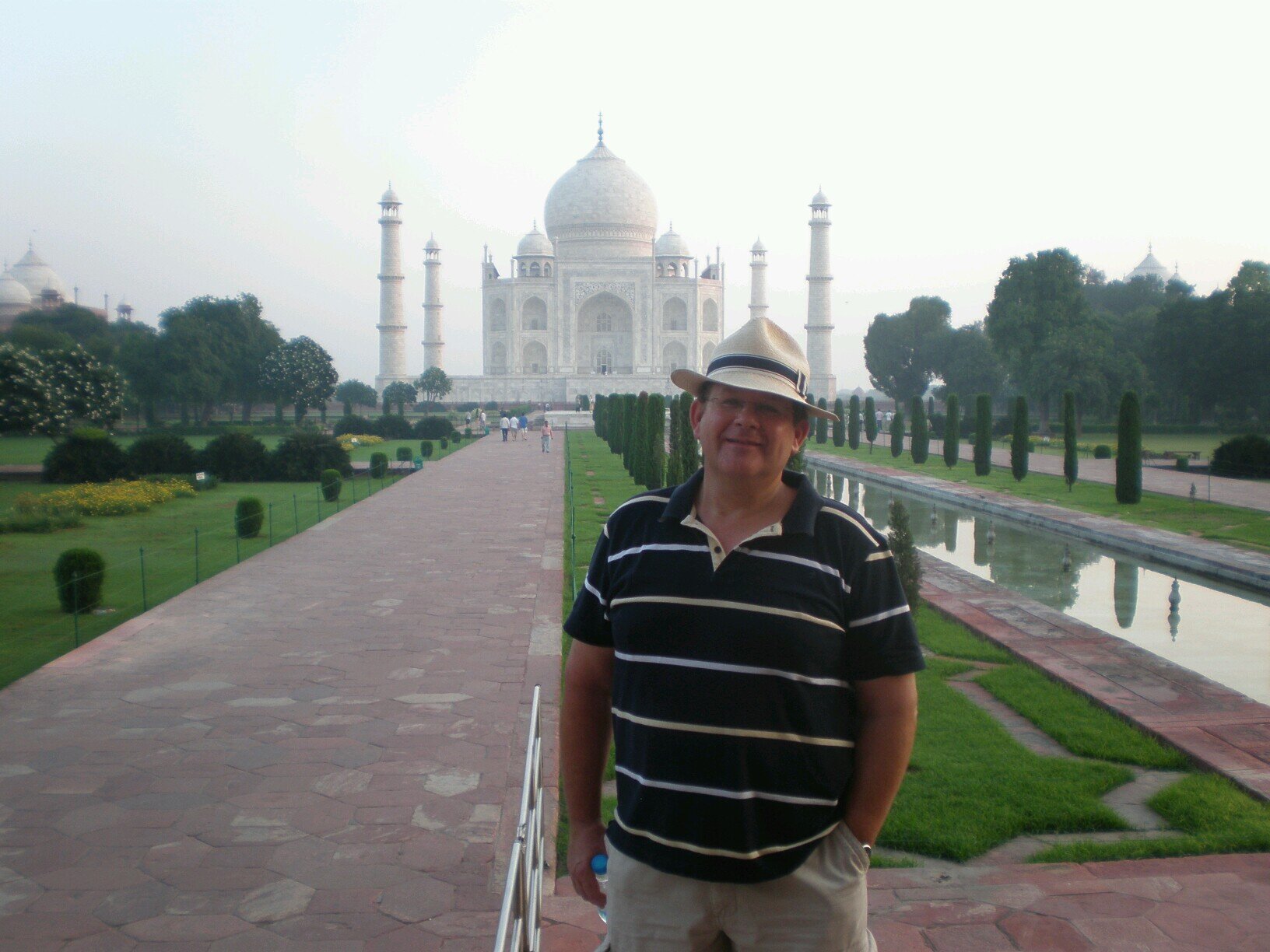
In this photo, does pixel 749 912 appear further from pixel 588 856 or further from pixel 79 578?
pixel 79 578

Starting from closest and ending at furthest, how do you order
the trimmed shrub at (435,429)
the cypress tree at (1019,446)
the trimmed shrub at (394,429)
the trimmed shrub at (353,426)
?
the cypress tree at (1019,446) < the trimmed shrub at (353,426) < the trimmed shrub at (435,429) < the trimmed shrub at (394,429)

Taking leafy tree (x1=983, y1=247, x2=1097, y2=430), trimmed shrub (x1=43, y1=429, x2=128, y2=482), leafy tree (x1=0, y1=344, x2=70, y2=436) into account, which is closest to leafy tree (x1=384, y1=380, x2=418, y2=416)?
leafy tree (x1=0, y1=344, x2=70, y2=436)

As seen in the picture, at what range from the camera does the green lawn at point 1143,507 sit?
8.72m

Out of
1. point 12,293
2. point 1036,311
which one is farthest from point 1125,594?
point 12,293

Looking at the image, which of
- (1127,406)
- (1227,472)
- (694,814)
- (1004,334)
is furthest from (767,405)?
(1004,334)

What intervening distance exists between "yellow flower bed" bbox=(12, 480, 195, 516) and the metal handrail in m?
9.17

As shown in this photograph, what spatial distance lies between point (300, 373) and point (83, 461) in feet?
37.1

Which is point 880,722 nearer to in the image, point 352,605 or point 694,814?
point 694,814

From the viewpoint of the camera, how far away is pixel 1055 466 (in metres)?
16.3

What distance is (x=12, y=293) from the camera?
4006 cm

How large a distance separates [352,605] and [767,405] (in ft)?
14.7

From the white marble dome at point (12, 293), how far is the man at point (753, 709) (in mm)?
44806

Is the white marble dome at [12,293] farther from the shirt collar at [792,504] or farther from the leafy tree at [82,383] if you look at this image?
the shirt collar at [792,504]

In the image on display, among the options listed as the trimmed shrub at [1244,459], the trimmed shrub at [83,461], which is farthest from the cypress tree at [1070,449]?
the trimmed shrub at [83,461]
